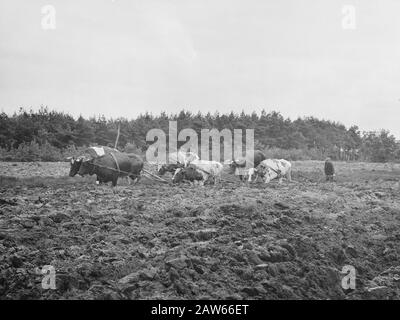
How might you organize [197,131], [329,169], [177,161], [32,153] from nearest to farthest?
1. [177,161]
2. [329,169]
3. [32,153]
4. [197,131]

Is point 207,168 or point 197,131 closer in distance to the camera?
point 207,168

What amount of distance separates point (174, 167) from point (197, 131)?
113ft

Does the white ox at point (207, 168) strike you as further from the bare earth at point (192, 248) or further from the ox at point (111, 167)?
the bare earth at point (192, 248)

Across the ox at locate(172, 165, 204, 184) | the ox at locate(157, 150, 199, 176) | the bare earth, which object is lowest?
the bare earth

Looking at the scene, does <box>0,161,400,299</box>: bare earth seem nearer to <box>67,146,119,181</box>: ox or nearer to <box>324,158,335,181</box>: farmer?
<box>67,146,119,181</box>: ox

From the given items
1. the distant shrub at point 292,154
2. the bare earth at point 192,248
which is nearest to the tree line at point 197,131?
the distant shrub at point 292,154

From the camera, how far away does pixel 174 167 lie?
68.7 ft

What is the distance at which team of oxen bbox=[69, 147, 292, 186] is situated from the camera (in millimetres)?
17859

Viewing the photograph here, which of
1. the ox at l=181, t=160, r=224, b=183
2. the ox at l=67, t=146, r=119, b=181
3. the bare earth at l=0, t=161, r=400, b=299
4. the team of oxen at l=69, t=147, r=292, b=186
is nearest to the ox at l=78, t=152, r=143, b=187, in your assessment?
the team of oxen at l=69, t=147, r=292, b=186

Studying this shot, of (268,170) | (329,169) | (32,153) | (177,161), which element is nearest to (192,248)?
(177,161)

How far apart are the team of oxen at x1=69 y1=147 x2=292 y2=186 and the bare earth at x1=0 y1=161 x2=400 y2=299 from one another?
4960mm

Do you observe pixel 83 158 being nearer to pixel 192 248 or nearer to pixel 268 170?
pixel 268 170

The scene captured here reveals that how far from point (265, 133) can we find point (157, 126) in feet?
56.0
